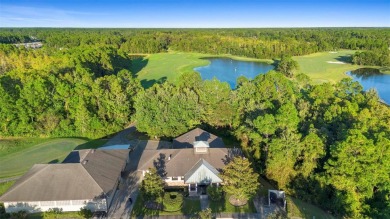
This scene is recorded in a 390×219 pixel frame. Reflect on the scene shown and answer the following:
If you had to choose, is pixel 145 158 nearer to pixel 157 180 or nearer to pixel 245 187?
pixel 157 180

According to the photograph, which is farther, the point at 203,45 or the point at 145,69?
the point at 203,45

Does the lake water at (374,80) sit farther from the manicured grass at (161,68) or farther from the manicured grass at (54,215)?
the manicured grass at (54,215)

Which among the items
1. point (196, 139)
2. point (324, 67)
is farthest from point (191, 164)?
point (324, 67)

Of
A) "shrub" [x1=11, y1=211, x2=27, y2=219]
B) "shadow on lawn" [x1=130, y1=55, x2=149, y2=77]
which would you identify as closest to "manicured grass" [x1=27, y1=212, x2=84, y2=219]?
"shrub" [x1=11, y1=211, x2=27, y2=219]

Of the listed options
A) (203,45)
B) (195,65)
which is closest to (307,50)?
(203,45)

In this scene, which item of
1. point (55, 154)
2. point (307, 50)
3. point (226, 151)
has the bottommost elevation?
point (55, 154)

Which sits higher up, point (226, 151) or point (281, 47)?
point (281, 47)

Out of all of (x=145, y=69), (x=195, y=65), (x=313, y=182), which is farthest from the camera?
(x=195, y=65)

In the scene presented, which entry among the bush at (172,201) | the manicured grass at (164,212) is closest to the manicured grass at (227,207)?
the manicured grass at (164,212)
